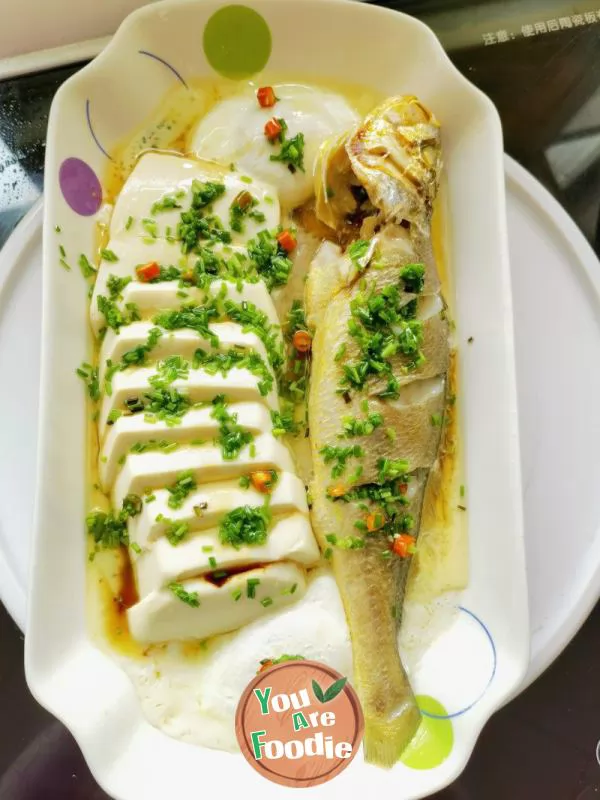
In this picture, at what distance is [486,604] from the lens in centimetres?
171

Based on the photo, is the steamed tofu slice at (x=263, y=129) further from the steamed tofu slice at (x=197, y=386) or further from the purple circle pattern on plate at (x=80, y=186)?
the steamed tofu slice at (x=197, y=386)

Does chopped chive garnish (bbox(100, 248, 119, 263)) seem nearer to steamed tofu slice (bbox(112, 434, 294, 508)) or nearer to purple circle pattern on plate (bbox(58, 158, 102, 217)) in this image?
purple circle pattern on plate (bbox(58, 158, 102, 217))

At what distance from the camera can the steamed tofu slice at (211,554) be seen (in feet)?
5.08

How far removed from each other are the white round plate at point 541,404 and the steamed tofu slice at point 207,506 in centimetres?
45

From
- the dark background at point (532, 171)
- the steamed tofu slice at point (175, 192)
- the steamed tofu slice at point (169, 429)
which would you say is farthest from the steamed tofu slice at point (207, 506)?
the steamed tofu slice at point (175, 192)

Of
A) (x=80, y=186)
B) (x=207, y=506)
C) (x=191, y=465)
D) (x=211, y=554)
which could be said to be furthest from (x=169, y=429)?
(x=80, y=186)

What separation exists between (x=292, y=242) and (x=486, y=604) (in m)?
1.19

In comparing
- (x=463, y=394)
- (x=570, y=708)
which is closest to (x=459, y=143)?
(x=463, y=394)

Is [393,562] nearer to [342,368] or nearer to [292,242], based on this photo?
[342,368]

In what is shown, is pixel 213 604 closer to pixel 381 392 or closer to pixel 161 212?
pixel 381 392

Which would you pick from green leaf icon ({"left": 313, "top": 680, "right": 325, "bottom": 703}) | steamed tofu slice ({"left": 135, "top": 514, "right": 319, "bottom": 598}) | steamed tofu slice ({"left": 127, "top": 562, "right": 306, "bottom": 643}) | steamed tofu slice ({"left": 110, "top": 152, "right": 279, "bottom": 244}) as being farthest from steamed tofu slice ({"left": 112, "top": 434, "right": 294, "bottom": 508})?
steamed tofu slice ({"left": 110, "top": 152, "right": 279, "bottom": 244})

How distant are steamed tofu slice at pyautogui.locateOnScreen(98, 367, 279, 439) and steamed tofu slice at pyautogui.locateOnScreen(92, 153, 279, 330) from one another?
0.83ft

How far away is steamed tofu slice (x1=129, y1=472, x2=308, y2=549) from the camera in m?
1.57

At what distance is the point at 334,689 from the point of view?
5.23 feet
